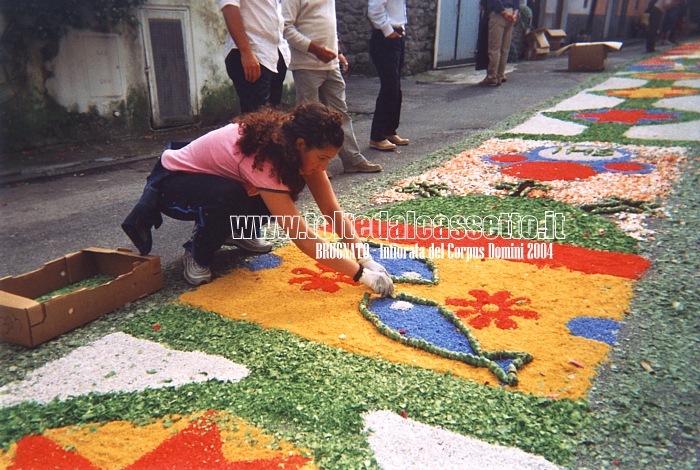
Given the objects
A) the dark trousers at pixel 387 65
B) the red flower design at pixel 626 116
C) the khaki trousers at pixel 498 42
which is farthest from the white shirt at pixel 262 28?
the khaki trousers at pixel 498 42

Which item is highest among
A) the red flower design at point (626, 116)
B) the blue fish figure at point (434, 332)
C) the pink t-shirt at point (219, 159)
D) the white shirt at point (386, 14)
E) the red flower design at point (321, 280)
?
the white shirt at point (386, 14)

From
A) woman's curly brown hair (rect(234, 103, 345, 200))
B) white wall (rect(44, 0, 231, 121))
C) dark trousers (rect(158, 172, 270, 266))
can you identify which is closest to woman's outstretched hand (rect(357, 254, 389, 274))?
woman's curly brown hair (rect(234, 103, 345, 200))

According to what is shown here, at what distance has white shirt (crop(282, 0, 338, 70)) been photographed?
3967 millimetres

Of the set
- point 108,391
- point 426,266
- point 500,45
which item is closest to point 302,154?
point 426,266

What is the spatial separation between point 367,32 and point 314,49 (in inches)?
306

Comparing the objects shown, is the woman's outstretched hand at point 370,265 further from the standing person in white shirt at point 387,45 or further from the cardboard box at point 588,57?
the cardboard box at point 588,57

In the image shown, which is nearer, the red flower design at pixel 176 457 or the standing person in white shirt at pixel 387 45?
the red flower design at pixel 176 457

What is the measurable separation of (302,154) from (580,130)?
4568 mm

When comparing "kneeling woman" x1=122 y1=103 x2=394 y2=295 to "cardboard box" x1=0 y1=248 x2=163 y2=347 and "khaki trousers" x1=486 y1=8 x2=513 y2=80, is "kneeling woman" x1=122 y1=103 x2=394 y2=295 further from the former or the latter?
"khaki trousers" x1=486 y1=8 x2=513 y2=80

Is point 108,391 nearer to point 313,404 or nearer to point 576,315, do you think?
point 313,404

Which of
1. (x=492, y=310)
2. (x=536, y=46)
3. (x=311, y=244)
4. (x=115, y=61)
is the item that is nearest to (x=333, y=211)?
(x=311, y=244)

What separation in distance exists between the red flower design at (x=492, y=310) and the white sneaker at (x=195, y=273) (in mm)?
1137

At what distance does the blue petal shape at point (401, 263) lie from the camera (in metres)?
2.69

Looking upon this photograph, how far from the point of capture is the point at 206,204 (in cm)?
251
